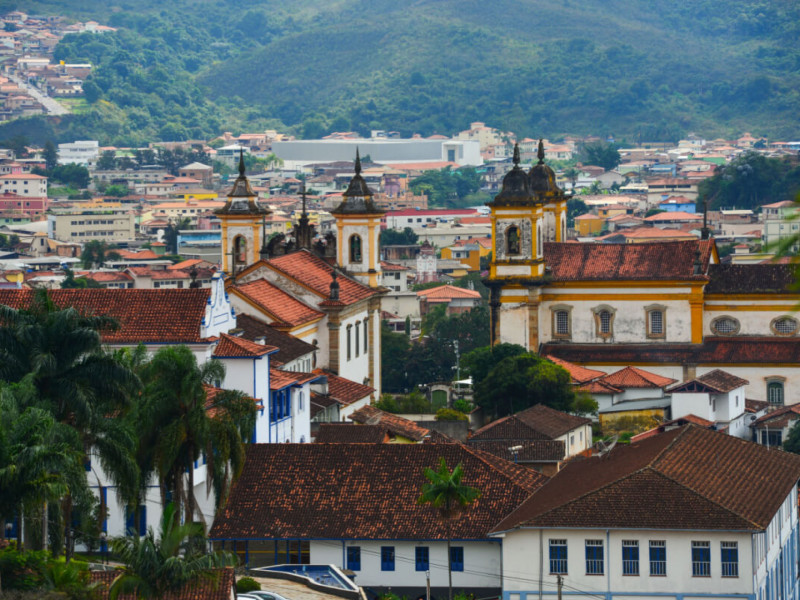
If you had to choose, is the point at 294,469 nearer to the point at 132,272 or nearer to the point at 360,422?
the point at 360,422

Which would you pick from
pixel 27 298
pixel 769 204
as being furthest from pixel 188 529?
pixel 769 204

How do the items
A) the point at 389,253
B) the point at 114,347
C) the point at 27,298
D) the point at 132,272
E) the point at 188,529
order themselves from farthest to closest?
the point at 389,253
the point at 132,272
the point at 27,298
the point at 114,347
the point at 188,529

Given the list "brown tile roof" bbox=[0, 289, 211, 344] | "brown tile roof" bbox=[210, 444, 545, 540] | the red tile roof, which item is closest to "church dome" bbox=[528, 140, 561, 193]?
"brown tile roof" bbox=[0, 289, 211, 344]

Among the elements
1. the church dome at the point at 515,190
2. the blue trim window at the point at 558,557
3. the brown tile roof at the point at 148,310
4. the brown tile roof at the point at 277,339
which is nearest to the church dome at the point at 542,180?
the church dome at the point at 515,190

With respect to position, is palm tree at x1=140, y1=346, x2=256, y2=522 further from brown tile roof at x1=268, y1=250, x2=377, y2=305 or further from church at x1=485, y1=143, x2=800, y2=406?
church at x1=485, y1=143, x2=800, y2=406

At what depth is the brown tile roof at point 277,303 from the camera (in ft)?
178

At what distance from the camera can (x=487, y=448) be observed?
1905 inches

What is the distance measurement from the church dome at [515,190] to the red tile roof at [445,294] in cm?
4896

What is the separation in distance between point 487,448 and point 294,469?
1007cm

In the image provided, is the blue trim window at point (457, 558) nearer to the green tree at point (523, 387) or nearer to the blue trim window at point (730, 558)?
the blue trim window at point (730, 558)

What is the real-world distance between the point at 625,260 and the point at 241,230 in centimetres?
1172

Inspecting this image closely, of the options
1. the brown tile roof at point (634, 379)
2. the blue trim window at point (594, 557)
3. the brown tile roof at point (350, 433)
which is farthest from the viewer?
the brown tile roof at point (634, 379)

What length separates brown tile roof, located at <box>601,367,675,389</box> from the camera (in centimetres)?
5994

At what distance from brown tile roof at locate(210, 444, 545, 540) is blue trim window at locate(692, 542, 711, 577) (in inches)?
148
